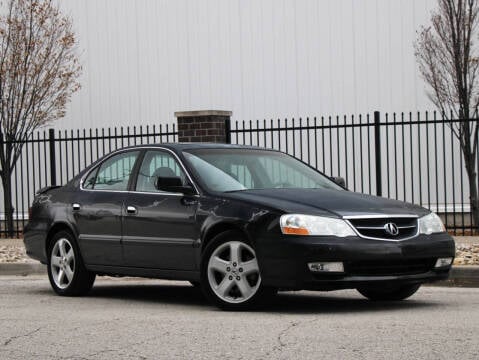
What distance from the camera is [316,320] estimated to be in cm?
858

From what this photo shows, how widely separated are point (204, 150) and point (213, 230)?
120 centimetres

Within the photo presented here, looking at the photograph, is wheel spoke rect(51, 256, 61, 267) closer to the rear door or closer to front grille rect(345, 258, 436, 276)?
the rear door

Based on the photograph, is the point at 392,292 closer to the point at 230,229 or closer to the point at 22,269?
the point at 230,229

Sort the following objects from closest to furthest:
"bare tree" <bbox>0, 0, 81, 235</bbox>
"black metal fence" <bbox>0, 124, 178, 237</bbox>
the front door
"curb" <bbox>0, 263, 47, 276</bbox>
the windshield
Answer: the front door
the windshield
"curb" <bbox>0, 263, 47, 276</bbox>
"black metal fence" <bbox>0, 124, 178, 237</bbox>
"bare tree" <bbox>0, 0, 81, 235</bbox>

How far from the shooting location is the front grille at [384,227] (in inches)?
353

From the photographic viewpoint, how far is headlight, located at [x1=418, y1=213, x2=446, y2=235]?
9.35 meters

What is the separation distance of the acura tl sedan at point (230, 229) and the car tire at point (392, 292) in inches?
0.5

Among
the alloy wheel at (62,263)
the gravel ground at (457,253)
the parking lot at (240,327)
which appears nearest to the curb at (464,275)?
the gravel ground at (457,253)

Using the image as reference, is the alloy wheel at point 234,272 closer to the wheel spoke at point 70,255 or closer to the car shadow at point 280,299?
the car shadow at point 280,299

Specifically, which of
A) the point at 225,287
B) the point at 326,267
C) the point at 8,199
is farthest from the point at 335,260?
the point at 8,199

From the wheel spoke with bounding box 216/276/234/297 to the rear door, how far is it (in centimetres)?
149

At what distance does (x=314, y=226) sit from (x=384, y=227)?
605 millimetres

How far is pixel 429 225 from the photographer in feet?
31.0

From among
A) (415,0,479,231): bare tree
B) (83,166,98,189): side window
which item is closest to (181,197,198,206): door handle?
(83,166,98,189): side window
